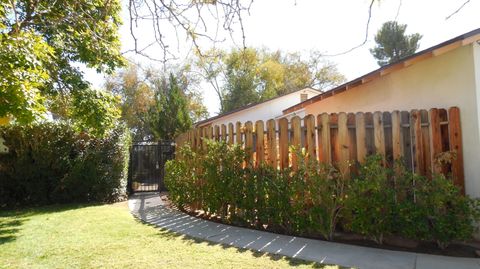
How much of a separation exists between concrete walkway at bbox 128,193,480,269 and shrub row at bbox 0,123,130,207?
487 cm

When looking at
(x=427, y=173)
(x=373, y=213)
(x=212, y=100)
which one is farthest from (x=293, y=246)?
(x=212, y=100)

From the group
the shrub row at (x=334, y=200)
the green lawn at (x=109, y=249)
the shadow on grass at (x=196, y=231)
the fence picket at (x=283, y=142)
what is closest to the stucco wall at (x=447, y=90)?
the shrub row at (x=334, y=200)

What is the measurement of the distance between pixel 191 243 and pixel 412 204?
3.44 meters

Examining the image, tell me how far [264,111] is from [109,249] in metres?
15.2

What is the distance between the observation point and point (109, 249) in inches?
216

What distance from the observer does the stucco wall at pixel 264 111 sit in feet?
64.4

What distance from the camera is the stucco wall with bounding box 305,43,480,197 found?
5.49 metres

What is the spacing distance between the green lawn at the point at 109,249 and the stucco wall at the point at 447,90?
3.11 meters

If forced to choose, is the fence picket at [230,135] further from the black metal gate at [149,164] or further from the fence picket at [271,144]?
the black metal gate at [149,164]

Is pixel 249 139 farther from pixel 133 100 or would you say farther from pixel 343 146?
pixel 133 100

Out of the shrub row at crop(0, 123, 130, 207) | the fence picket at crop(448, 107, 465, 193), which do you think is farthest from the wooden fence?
the shrub row at crop(0, 123, 130, 207)

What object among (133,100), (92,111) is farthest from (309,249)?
(133,100)

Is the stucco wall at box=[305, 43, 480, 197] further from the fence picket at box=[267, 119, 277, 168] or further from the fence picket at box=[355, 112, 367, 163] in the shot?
the fence picket at box=[267, 119, 277, 168]

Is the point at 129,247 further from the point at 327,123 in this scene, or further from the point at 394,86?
the point at 394,86
